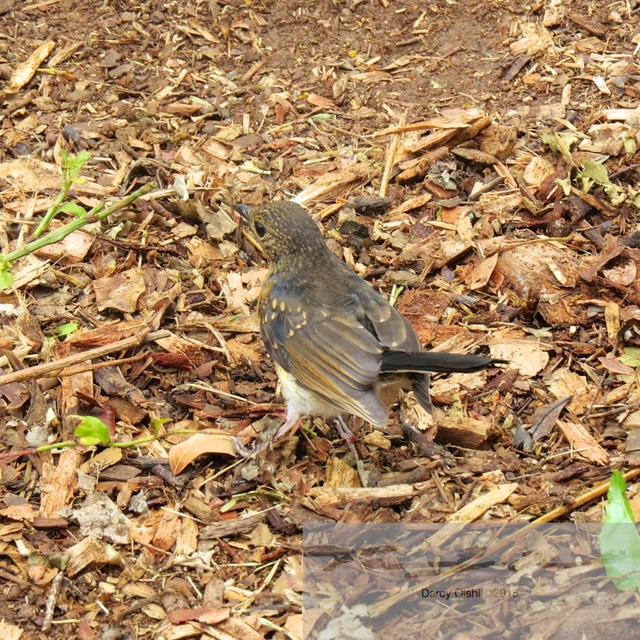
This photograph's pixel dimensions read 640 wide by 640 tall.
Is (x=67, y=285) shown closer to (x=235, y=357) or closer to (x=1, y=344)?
(x=1, y=344)

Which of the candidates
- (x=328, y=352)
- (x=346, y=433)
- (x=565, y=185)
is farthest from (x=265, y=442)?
(x=565, y=185)

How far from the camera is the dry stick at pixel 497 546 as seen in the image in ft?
12.1

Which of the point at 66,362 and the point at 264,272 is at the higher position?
the point at 66,362

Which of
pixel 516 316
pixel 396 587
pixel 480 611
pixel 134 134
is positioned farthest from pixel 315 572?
pixel 134 134

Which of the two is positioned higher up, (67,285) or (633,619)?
(67,285)

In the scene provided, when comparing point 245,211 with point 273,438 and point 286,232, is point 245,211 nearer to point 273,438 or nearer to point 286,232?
point 286,232

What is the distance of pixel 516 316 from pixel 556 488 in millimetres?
1481

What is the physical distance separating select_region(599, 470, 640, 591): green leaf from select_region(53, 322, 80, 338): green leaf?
10.3 ft

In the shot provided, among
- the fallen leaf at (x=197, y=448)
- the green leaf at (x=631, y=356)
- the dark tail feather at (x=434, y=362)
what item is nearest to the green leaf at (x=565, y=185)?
the green leaf at (x=631, y=356)

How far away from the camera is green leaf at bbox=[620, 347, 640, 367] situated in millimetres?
5051

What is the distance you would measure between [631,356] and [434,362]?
1556mm

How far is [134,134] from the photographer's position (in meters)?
6.91

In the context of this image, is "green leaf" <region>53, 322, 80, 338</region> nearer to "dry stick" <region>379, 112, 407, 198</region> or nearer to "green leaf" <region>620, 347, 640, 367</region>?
"dry stick" <region>379, 112, 407, 198</region>

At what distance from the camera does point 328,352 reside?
183 inches
